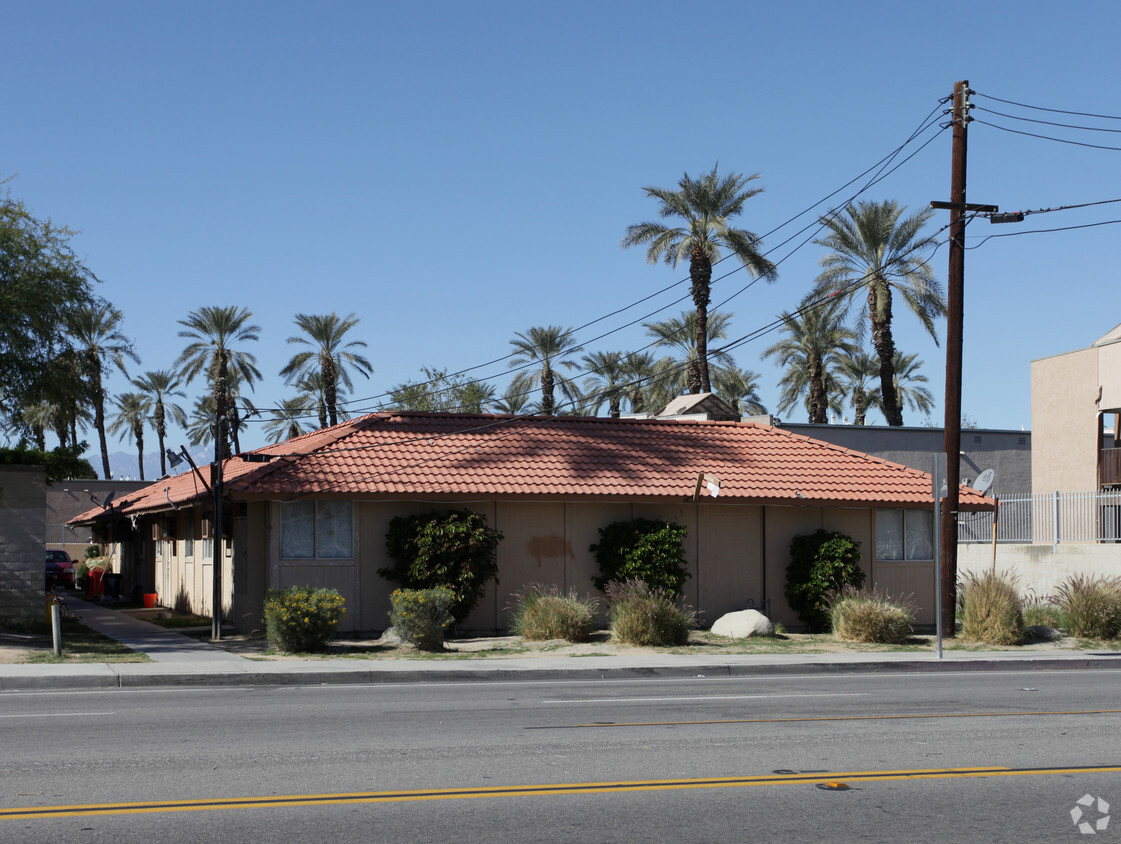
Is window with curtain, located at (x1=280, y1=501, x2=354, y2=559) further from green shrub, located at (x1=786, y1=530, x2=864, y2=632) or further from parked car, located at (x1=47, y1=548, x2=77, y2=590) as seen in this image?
parked car, located at (x1=47, y1=548, x2=77, y2=590)

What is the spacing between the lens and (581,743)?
10.3 meters

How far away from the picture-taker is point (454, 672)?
17.1 meters

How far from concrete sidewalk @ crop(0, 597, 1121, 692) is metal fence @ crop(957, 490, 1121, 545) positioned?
28.8ft

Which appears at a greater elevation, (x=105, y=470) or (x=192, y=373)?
(x=192, y=373)

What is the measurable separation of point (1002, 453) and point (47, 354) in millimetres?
34180

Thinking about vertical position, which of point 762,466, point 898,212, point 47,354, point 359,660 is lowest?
point 359,660

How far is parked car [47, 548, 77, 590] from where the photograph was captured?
41431mm

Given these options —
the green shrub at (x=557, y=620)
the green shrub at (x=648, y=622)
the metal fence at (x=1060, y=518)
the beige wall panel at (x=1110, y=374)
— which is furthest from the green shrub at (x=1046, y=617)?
the beige wall panel at (x=1110, y=374)

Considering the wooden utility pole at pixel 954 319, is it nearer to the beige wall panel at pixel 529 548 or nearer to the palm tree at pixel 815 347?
the beige wall panel at pixel 529 548

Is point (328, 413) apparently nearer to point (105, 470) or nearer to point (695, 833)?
point (105, 470)

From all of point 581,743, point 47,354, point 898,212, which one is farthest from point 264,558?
point 898,212

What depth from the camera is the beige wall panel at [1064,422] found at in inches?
1564

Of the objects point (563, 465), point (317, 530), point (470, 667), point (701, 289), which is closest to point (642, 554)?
point (563, 465)

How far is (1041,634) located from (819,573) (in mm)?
4644
